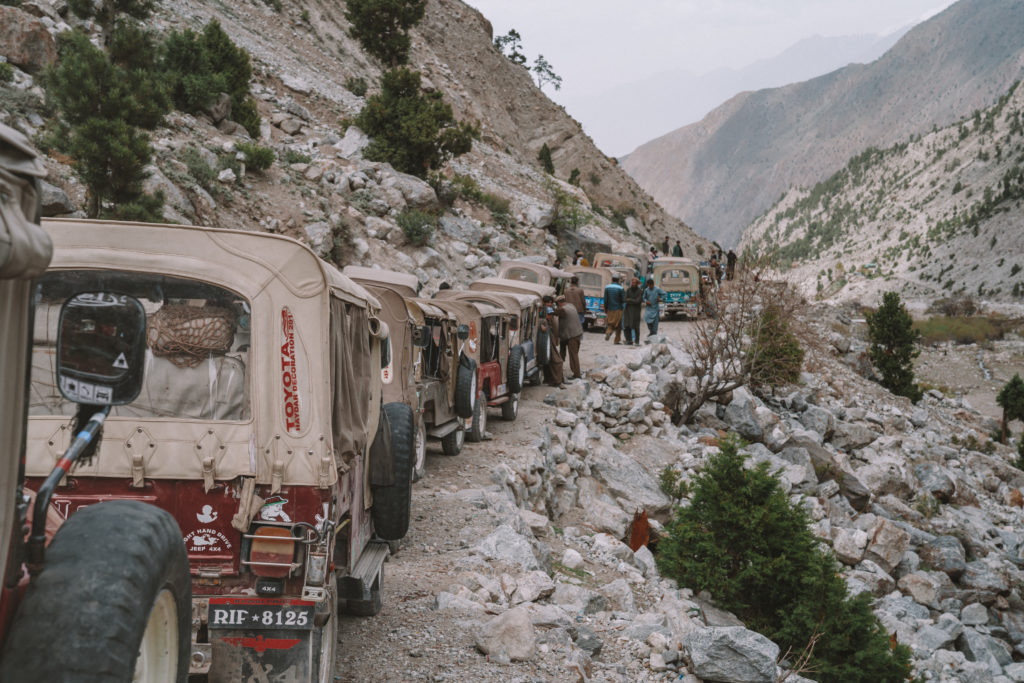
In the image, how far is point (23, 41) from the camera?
20469 millimetres

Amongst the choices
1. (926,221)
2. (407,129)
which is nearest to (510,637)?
(407,129)

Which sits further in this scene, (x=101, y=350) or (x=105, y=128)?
(x=105, y=128)

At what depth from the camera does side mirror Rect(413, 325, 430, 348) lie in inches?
382

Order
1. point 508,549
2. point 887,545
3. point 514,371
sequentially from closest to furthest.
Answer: point 508,549 → point 514,371 → point 887,545

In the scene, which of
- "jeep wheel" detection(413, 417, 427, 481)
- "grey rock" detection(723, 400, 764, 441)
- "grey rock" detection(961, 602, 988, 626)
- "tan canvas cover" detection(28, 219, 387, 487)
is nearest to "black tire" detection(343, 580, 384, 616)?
"tan canvas cover" detection(28, 219, 387, 487)

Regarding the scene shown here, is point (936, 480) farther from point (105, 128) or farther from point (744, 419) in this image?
point (105, 128)

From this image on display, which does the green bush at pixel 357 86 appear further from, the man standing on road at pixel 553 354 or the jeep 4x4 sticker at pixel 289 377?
the jeep 4x4 sticker at pixel 289 377

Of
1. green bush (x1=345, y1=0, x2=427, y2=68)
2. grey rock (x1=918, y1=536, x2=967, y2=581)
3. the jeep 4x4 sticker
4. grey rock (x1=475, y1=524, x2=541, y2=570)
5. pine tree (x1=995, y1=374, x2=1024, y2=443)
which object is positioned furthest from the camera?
green bush (x1=345, y1=0, x2=427, y2=68)

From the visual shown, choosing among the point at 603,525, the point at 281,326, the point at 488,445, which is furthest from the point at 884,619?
the point at 281,326

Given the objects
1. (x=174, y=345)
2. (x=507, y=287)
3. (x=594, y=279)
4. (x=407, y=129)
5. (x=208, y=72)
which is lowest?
(x=174, y=345)

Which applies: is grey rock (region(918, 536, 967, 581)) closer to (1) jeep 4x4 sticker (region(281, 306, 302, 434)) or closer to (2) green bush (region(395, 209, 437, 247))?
(1) jeep 4x4 sticker (region(281, 306, 302, 434))

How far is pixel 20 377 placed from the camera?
203cm

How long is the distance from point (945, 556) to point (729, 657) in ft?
41.2

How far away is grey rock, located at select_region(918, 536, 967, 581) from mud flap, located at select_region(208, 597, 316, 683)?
15.7 m
